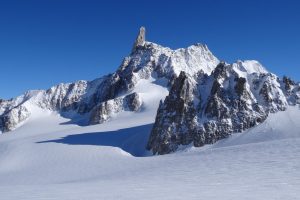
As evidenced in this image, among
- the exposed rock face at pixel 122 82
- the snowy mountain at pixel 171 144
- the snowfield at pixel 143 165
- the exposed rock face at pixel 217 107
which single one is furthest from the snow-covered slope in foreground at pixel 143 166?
the exposed rock face at pixel 122 82

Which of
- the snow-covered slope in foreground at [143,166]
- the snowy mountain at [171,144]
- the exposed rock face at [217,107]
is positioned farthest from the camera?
the exposed rock face at [217,107]

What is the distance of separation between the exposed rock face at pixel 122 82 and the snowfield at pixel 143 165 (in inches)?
636

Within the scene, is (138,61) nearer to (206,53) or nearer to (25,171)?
(206,53)

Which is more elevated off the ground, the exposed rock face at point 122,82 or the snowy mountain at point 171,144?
the exposed rock face at point 122,82

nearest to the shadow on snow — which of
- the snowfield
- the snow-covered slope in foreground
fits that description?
the snowfield

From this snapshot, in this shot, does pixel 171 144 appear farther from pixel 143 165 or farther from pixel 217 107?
pixel 143 165

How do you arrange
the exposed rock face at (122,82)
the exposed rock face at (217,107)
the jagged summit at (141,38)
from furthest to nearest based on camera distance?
the jagged summit at (141,38) < the exposed rock face at (122,82) < the exposed rock face at (217,107)

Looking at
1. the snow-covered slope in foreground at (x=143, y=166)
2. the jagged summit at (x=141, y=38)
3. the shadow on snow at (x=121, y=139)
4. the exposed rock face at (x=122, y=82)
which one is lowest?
the snow-covered slope in foreground at (x=143, y=166)

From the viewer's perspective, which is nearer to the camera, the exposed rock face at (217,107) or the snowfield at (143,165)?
the snowfield at (143,165)

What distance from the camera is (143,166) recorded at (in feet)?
149

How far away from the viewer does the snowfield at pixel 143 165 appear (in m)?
21.8

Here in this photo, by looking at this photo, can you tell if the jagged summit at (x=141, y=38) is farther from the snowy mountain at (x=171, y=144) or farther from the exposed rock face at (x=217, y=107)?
the exposed rock face at (x=217, y=107)

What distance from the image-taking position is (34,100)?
123938mm

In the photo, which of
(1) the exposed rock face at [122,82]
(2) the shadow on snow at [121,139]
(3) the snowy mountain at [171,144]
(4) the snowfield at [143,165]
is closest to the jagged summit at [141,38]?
(1) the exposed rock face at [122,82]
